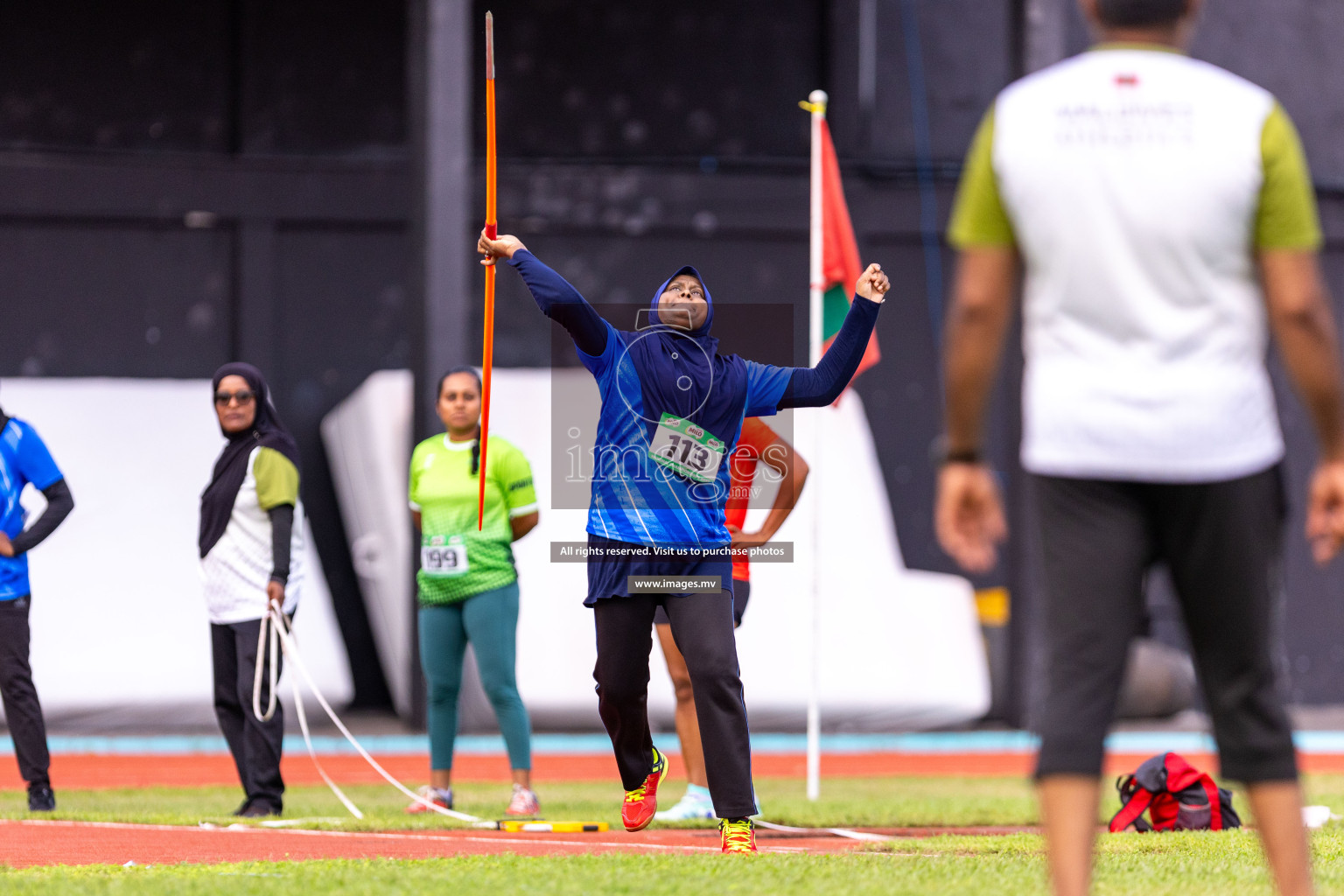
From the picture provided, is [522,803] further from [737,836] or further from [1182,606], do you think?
[1182,606]

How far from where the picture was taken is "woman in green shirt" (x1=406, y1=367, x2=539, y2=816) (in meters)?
7.72

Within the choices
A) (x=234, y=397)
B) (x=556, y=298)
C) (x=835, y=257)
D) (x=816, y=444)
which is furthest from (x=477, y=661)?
(x=835, y=257)

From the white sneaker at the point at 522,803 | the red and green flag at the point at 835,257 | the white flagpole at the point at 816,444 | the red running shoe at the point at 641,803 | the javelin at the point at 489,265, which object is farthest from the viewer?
the red and green flag at the point at 835,257

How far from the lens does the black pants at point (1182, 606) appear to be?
3.00 metres

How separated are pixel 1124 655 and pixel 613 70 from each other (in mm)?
12211

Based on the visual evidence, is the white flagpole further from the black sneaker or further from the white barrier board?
the black sneaker

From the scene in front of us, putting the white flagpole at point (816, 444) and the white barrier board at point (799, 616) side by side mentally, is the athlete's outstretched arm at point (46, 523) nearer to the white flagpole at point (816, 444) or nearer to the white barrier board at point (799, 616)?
the white flagpole at point (816, 444)

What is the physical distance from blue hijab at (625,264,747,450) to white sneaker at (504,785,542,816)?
2.52 m

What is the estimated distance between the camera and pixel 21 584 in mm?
8031

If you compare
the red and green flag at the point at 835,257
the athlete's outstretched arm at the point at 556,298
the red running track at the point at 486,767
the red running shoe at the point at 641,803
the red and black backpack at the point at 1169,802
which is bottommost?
the red running track at the point at 486,767

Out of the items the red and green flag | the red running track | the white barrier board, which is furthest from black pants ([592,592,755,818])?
the white barrier board

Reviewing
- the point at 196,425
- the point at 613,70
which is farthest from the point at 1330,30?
the point at 196,425

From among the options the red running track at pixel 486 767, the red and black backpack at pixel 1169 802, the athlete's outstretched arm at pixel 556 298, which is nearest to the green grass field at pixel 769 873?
the red and black backpack at pixel 1169 802

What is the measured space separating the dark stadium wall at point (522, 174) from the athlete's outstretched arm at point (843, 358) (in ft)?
25.5
